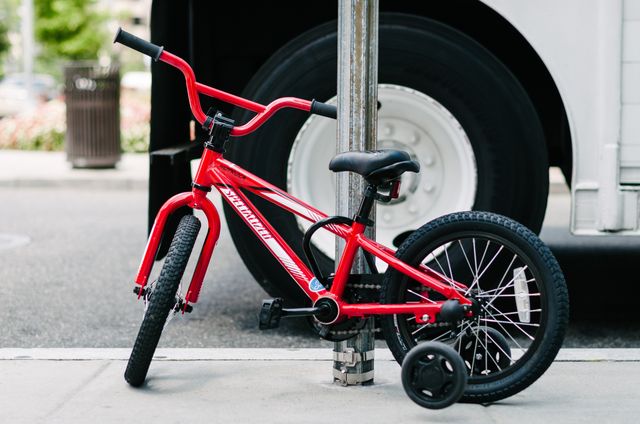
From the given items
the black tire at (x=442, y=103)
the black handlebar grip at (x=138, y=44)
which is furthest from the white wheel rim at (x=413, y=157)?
the black handlebar grip at (x=138, y=44)

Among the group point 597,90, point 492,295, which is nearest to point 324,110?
point 492,295

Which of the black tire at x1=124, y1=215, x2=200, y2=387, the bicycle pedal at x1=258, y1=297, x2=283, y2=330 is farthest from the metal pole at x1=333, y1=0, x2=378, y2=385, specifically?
the black tire at x1=124, y1=215, x2=200, y2=387

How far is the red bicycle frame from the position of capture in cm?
385

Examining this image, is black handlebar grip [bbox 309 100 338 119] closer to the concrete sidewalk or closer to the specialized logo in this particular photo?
the specialized logo

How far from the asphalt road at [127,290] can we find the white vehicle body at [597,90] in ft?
2.45

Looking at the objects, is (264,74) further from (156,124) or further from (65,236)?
(65,236)

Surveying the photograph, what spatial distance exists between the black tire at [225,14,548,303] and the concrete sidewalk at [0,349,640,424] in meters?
0.61

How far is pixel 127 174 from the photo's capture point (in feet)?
42.2

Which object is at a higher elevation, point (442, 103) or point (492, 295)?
point (442, 103)

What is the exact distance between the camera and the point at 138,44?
3.90m

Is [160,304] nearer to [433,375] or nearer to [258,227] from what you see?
[258,227]

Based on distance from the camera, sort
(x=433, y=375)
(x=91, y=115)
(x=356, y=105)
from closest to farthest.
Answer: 1. (x=433, y=375)
2. (x=356, y=105)
3. (x=91, y=115)

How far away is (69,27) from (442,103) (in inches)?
1496

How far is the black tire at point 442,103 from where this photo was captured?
4.88 meters
